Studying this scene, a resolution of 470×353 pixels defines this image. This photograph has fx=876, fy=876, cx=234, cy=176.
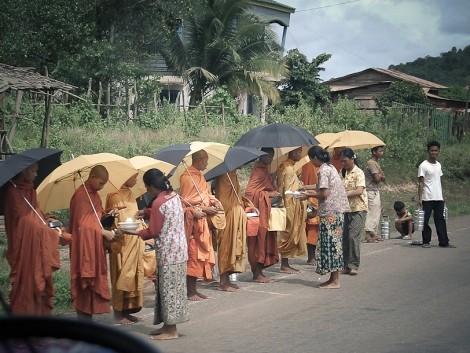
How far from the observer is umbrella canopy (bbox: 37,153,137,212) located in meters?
8.62

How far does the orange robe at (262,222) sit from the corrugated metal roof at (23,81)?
3397 millimetres

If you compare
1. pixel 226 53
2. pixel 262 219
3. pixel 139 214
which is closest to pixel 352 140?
pixel 262 219

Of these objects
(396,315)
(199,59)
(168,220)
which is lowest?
(396,315)

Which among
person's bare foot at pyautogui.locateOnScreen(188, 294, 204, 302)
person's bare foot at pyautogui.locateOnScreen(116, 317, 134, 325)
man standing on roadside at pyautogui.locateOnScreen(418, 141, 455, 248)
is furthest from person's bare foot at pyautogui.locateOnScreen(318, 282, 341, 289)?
man standing on roadside at pyautogui.locateOnScreen(418, 141, 455, 248)

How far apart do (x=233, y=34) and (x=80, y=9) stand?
9.02 meters

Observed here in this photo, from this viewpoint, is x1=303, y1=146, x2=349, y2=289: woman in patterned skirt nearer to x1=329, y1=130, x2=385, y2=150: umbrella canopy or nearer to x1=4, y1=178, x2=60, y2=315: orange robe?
x1=329, y1=130, x2=385, y2=150: umbrella canopy

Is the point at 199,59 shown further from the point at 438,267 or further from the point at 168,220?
the point at 168,220

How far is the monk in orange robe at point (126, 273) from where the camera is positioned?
29.5 ft

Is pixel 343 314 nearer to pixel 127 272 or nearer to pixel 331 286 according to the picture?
pixel 331 286

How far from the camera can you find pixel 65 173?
335 inches

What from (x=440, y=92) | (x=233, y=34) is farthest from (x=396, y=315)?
(x=440, y=92)

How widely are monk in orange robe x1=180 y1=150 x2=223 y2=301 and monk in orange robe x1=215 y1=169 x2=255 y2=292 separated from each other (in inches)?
23.6

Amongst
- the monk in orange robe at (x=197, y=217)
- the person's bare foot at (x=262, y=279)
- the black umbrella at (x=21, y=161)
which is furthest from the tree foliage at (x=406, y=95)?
the black umbrella at (x=21, y=161)

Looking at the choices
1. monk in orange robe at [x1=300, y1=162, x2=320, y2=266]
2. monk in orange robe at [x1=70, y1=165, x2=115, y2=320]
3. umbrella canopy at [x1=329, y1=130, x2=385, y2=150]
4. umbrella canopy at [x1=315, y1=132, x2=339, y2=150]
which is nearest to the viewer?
monk in orange robe at [x1=70, y1=165, x2=115, y2=320]
